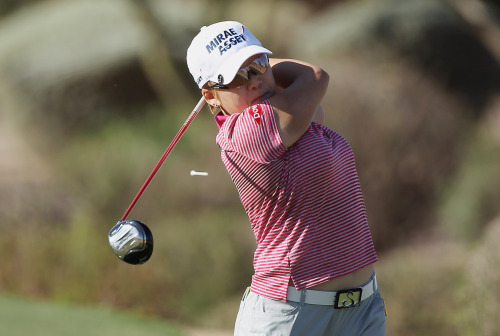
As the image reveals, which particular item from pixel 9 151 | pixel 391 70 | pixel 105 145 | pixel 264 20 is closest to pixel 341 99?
pixel 391 70

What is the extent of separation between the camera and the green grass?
203 inches

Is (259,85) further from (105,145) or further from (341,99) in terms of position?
(105,145)

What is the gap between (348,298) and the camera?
2152 millimetres

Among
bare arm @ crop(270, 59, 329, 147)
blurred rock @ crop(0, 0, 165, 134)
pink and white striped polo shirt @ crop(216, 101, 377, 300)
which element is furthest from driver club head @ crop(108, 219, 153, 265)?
blurred rock @ crop(0, 0, 165, 134)

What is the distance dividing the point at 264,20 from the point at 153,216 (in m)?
1.86

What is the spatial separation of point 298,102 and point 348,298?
0.59 meters

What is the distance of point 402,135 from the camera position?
562 cm

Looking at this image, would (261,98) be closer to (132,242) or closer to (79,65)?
(132,242)

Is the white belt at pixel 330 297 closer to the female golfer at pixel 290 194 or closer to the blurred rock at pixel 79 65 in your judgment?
the female golfer at pixel 290 194

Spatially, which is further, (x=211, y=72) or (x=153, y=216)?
(x=153, y=216)

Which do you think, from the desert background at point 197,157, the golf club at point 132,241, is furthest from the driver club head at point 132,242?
the desert background at point 197,157

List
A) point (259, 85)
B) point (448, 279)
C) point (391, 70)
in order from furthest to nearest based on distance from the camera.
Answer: point (391, 70)
point (448, 279)
point (259, 85)

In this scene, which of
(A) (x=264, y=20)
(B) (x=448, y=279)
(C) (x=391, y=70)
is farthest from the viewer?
(A) (x=264, y=20)

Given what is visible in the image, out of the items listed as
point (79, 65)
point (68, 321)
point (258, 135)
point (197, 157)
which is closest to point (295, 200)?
point (258, 135)
